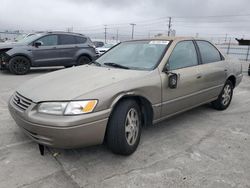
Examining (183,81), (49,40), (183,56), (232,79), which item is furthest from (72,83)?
(49,40)

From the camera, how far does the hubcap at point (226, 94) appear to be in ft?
17.5

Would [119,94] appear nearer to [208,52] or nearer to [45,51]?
[208,52]

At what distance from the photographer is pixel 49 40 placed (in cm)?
1042

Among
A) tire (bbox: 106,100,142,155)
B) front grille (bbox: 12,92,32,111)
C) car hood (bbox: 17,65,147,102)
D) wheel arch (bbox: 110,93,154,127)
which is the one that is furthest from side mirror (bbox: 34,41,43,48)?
tire (bbox: 106,100,142,155)

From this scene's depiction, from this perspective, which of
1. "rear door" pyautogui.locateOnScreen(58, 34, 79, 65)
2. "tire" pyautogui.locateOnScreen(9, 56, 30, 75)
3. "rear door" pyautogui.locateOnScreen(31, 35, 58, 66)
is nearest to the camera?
"tire" pyautogui.locateOnScreen(9, 56, 30, 75)

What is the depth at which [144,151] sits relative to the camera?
3.45 m

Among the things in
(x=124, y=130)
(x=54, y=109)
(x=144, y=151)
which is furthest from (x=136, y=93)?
(x=54, y=109)

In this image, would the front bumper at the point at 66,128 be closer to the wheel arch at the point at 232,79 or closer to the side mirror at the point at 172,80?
the side mirror at the point at 172,80

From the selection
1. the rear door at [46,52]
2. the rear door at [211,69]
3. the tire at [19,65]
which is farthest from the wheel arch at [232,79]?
the tire at [19,65]

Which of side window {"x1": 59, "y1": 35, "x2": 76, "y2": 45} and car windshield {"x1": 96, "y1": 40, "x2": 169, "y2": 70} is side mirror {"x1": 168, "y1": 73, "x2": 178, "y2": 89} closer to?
car windshield {"x1": 96, "y1": 40, "x2": 169, "y2": 70}

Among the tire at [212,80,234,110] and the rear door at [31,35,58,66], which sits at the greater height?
the rear door at [31,35,58,66]

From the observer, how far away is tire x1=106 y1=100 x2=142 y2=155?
3012 millimetres

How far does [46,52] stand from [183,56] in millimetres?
7354

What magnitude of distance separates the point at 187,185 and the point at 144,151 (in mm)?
855
